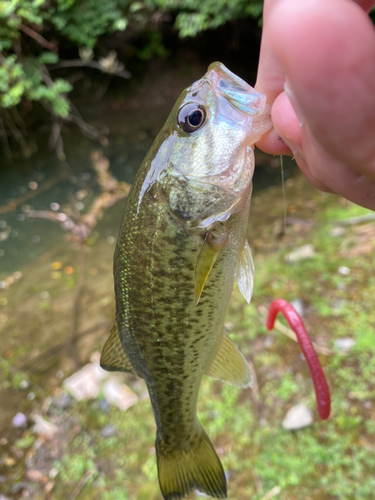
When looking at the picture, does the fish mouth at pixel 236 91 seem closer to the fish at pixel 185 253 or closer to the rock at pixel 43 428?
the fish at pixel 185 253

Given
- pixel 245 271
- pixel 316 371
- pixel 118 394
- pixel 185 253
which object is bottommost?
pixel 118 394

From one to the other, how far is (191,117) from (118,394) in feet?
8.40

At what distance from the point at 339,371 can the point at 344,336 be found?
316mm

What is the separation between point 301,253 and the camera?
3.62 metres

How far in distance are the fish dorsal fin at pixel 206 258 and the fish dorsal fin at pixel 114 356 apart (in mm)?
405

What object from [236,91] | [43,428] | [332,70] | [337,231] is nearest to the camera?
[332,70]

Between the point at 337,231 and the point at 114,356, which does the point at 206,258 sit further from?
the point at 337,231

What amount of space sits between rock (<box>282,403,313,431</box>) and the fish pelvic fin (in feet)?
4.11

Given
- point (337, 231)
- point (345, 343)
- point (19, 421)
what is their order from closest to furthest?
point (345, 343) → point (19, 421) → point (337, 231)

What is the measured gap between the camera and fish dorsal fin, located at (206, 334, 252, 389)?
4.39 feet

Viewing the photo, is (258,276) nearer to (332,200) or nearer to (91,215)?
(332,200)

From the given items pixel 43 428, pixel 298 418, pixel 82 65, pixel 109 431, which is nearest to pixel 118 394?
pixel 109 431

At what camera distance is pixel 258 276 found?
353 cm

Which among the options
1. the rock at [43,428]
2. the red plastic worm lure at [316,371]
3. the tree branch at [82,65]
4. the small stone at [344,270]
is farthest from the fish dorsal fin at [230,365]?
the tree branch at [82,65]
